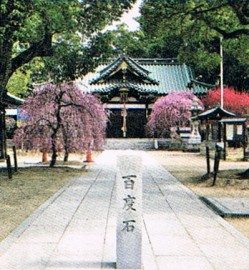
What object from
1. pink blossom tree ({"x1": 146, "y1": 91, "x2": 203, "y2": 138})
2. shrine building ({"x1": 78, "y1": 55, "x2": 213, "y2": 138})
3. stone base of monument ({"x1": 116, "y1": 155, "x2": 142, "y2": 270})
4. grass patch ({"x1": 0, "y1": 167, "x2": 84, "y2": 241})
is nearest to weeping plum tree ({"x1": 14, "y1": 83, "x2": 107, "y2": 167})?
grass patch ({"x1": 0, "y1": 167, "x2": 84, "y2": 241})

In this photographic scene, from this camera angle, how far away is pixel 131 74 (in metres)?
45.0

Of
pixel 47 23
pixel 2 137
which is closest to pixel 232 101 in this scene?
pixel 2 137

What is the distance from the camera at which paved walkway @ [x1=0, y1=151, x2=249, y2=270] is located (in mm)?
6043

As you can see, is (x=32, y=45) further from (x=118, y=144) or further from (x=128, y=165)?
(x=118, y=144)

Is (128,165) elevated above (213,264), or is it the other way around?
(128,165)

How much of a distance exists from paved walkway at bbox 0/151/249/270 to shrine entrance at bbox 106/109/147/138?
31.4m

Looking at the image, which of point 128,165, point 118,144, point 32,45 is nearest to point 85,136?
point 32,45

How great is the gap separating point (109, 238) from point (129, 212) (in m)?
1.55

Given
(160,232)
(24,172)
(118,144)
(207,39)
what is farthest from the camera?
(118,144)

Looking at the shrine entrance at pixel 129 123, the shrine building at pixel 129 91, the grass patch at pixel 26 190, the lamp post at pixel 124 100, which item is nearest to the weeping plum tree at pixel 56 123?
the grass patch at pixel 26 190

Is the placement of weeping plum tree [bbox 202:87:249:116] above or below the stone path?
above

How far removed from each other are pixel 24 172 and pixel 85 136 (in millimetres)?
2977

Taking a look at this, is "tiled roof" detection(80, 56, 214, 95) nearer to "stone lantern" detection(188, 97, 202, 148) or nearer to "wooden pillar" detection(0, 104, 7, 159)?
"stone lantern" detection(188, 97, 202, 148)

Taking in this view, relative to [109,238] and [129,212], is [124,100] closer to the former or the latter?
[109,238]
